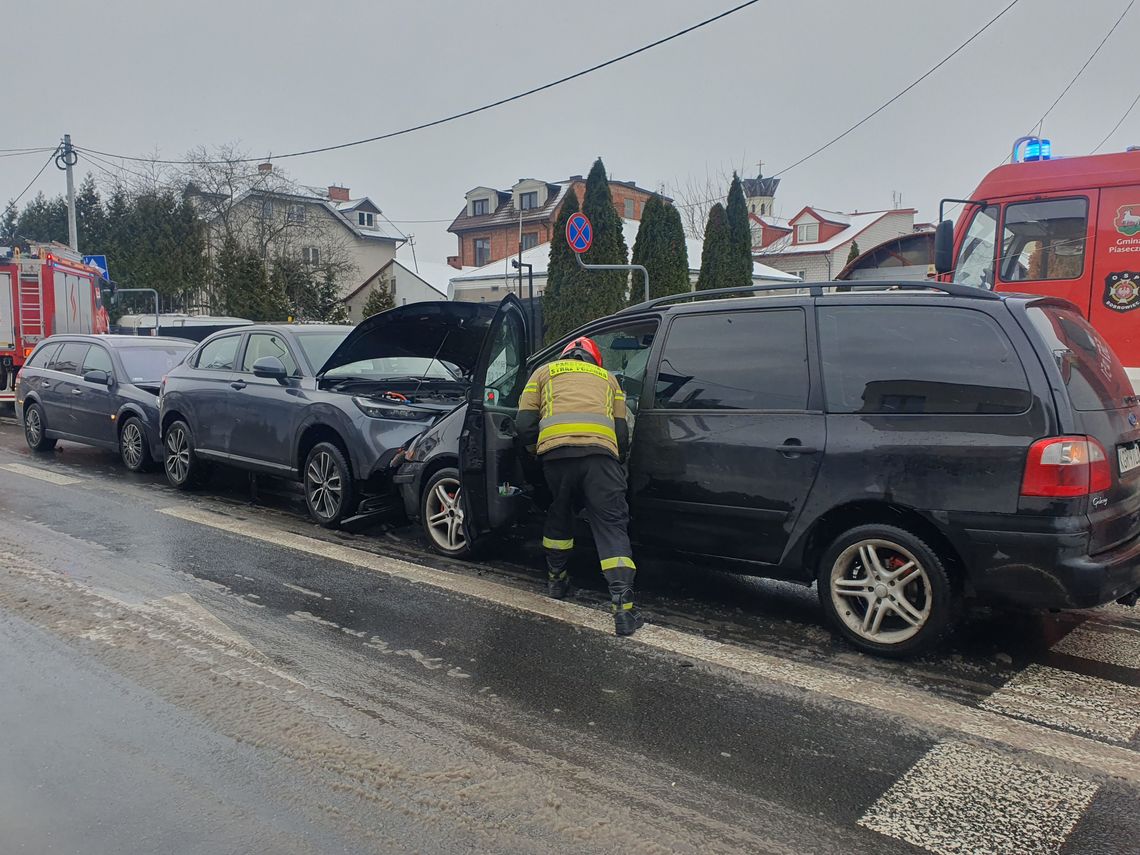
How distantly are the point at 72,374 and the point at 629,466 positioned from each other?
8.93 metres

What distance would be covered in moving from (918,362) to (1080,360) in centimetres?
74

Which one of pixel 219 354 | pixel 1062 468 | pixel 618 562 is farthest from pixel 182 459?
pixel 1062 468

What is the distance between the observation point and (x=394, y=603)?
5301mm

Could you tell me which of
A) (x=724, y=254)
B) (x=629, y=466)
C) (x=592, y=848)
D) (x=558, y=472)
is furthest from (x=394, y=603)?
(x=724, y=254)

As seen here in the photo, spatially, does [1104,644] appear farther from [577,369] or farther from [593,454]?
Result: [577,369]

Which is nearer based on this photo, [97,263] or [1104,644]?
[1104,644]

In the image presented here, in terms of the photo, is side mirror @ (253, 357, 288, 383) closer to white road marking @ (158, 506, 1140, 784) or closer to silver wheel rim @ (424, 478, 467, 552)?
white road marking @ (158, 506, 1140, 784)

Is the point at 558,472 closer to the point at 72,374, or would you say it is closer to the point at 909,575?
the point at 909,575

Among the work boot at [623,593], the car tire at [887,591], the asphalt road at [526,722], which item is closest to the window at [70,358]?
the asphalt road at [526,722]

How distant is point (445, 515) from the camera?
20.8ft

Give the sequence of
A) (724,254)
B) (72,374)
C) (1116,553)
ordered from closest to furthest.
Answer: (1116,553) → (72,374) → (724,254)

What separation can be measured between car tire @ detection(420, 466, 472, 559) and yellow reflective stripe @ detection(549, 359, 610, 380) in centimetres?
135

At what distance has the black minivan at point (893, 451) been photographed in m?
3.95

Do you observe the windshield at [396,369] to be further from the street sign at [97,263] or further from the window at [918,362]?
the street sign at [97,263]
